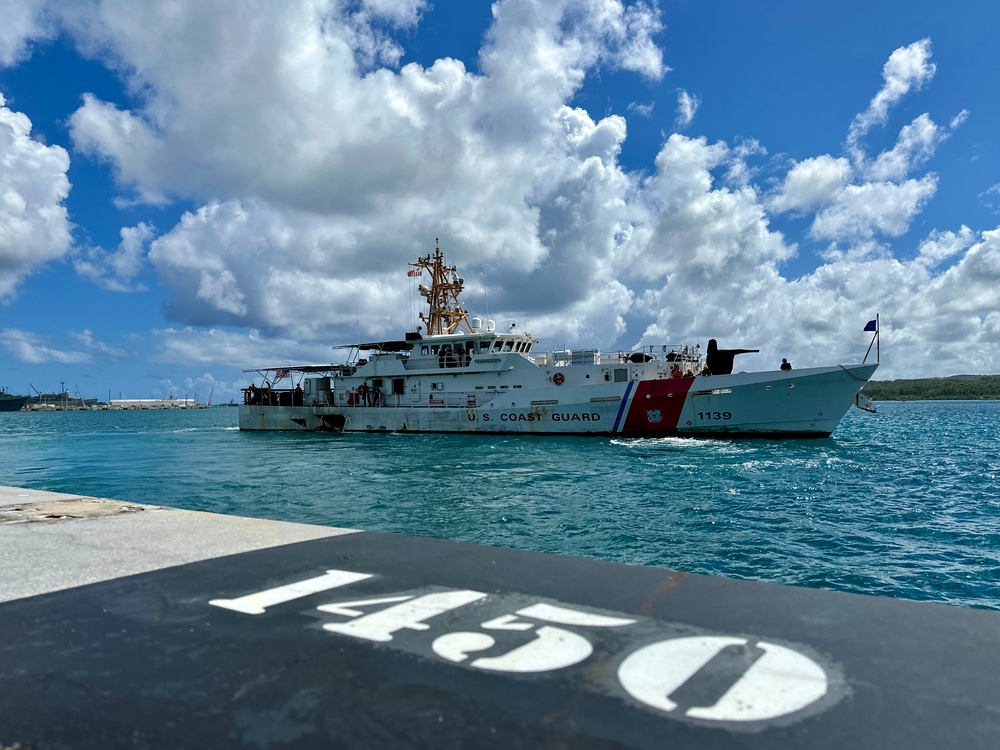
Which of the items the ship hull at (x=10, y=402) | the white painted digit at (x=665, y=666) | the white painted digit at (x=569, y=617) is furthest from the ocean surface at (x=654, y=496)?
the ship hull at (x=10, y=402)

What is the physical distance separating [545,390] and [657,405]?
5586 mm

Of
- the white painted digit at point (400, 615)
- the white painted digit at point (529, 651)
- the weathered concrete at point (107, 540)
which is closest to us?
the white painted digit at point (529, 651)

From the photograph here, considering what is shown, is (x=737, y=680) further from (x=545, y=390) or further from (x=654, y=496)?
(x=545, y=390)

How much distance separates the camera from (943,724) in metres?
1.96

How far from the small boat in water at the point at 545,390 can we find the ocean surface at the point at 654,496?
155cm

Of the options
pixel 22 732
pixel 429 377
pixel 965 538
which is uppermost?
pixel 429 377

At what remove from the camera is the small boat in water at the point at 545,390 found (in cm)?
2781

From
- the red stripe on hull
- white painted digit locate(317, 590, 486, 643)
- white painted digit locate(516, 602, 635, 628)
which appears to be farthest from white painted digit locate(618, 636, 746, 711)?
the red stripe on hull

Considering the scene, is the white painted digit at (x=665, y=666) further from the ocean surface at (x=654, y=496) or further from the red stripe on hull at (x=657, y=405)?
the red stripe on hull at (x=657, y=405)

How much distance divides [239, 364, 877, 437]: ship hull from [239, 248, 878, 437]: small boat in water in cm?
5

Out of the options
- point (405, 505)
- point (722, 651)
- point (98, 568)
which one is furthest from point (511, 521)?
point (722, 651)

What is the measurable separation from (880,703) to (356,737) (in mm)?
1692

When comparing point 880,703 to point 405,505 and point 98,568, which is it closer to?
point 98,568

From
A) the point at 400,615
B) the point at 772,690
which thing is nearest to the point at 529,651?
the point at 400,615
